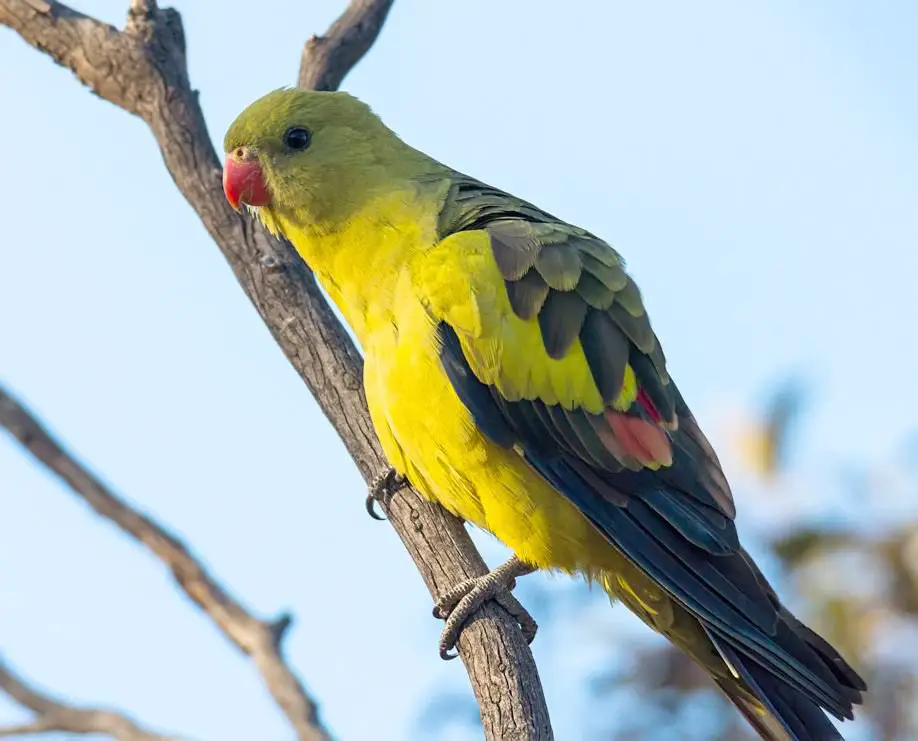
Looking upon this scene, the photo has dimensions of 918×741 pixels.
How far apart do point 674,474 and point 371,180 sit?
63.8 inches

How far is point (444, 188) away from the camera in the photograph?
191 inches

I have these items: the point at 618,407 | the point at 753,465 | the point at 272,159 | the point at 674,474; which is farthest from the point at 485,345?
the point at 753,465

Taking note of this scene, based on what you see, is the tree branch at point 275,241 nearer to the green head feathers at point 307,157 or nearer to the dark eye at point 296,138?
the green head feathers at point 307,157

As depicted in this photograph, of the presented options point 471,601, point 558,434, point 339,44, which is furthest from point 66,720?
point 339,44

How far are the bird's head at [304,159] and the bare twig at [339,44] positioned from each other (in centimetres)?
58

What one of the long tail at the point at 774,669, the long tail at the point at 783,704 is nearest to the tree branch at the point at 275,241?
the long tail at the point at 774,669

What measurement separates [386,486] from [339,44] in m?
2.13

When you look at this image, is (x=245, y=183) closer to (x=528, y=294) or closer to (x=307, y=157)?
(x=307, y=157)

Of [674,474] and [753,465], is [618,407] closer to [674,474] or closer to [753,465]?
[674,474]

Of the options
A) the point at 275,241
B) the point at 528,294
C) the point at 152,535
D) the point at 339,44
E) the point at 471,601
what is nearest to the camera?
the point at 152,535

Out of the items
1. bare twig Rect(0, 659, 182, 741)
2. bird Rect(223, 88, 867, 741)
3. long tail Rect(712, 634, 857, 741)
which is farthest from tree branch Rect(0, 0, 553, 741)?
bare twig Rect(0, 659, 182, 741)

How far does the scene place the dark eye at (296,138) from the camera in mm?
5004

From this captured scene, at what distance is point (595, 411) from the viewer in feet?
14.8

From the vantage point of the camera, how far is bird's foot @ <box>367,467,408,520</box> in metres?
4.70
